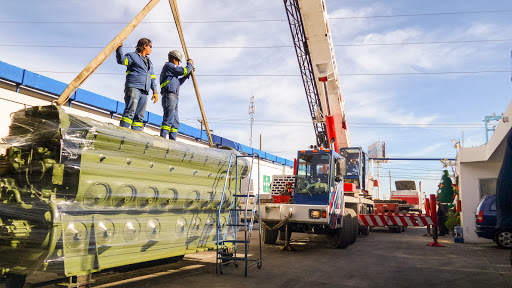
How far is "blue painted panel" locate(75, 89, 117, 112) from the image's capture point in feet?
45.4

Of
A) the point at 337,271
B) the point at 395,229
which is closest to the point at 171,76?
the point at 337,271

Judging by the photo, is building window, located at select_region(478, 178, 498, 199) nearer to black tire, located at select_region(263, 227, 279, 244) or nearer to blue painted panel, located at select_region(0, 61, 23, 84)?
black tire, located at select_region(263, 227, 279, 244)

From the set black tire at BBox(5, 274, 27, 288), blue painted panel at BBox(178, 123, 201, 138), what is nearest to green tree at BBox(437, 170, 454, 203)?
blue painted panel at BBox(178, 123, 201, 138)

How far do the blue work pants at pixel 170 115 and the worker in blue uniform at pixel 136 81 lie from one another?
567mm

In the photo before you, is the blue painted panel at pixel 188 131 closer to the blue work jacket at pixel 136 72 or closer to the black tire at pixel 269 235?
the black tire at pixel 269 235

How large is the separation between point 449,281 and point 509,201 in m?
4.15

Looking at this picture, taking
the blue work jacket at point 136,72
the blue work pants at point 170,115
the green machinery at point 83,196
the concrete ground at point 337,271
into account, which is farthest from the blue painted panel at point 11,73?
the green machinery at point 83,196

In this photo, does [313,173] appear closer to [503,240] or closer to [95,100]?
[503,240]

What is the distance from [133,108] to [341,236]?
7288mm

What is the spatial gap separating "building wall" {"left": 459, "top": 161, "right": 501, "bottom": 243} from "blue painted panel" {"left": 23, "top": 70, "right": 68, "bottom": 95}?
49.3ft

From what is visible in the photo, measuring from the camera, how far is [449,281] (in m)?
6.55

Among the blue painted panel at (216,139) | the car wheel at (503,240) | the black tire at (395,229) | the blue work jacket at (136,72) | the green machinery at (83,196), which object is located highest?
the blue painted panel at (216,139)

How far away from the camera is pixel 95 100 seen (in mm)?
14484

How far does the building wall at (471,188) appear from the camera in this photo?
44.6 ft
